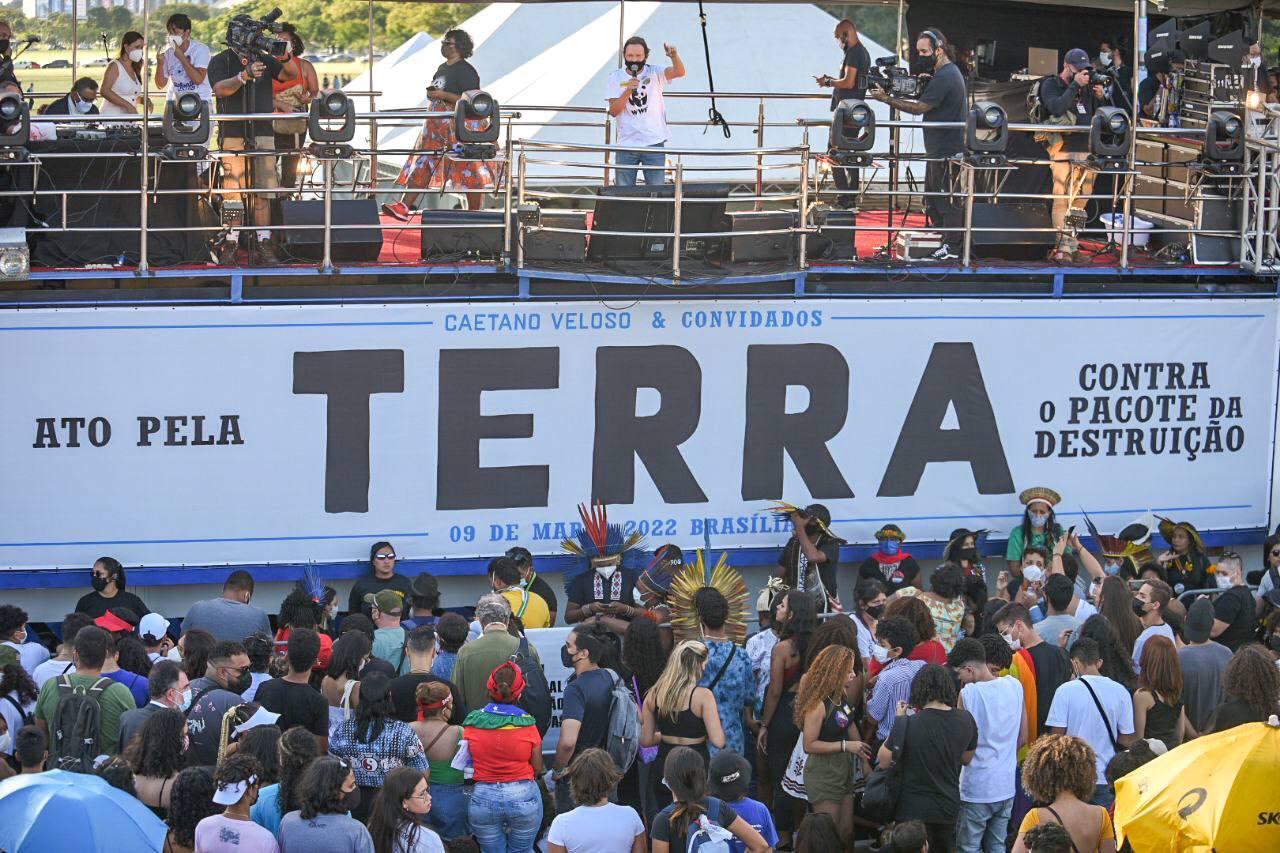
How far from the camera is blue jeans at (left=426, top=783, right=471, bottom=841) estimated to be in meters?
9.55

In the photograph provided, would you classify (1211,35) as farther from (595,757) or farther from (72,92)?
(595,757)

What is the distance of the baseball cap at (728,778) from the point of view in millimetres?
8477

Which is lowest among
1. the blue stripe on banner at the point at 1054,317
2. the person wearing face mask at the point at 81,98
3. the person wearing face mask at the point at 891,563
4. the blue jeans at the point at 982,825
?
the blue jeans at the point at 982,825

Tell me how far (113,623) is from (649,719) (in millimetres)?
3943

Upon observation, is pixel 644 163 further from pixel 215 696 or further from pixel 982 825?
pixel 215 696

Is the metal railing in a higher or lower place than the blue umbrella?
higher

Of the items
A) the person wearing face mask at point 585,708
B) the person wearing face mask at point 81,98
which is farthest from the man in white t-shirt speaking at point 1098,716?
the person wearing face mask at point 81,98

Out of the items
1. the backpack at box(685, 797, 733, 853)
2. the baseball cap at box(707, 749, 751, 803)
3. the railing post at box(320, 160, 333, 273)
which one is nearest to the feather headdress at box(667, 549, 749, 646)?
the baseball cap at box(707, 749, 751, 803)

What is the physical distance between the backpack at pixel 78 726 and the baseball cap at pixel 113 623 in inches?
77.8

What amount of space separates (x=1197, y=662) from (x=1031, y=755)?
2781 millimetres

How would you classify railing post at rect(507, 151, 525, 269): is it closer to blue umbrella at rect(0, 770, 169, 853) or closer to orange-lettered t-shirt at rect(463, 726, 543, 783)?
orange-lettered t-shirt at rect(463, 726, 543, 783)

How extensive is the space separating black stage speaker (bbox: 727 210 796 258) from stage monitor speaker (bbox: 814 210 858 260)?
→ 314mm

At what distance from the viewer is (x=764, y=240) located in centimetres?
1484

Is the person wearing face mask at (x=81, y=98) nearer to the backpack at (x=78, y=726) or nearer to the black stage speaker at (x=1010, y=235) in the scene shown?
the backpack at (x=78, y=726)
